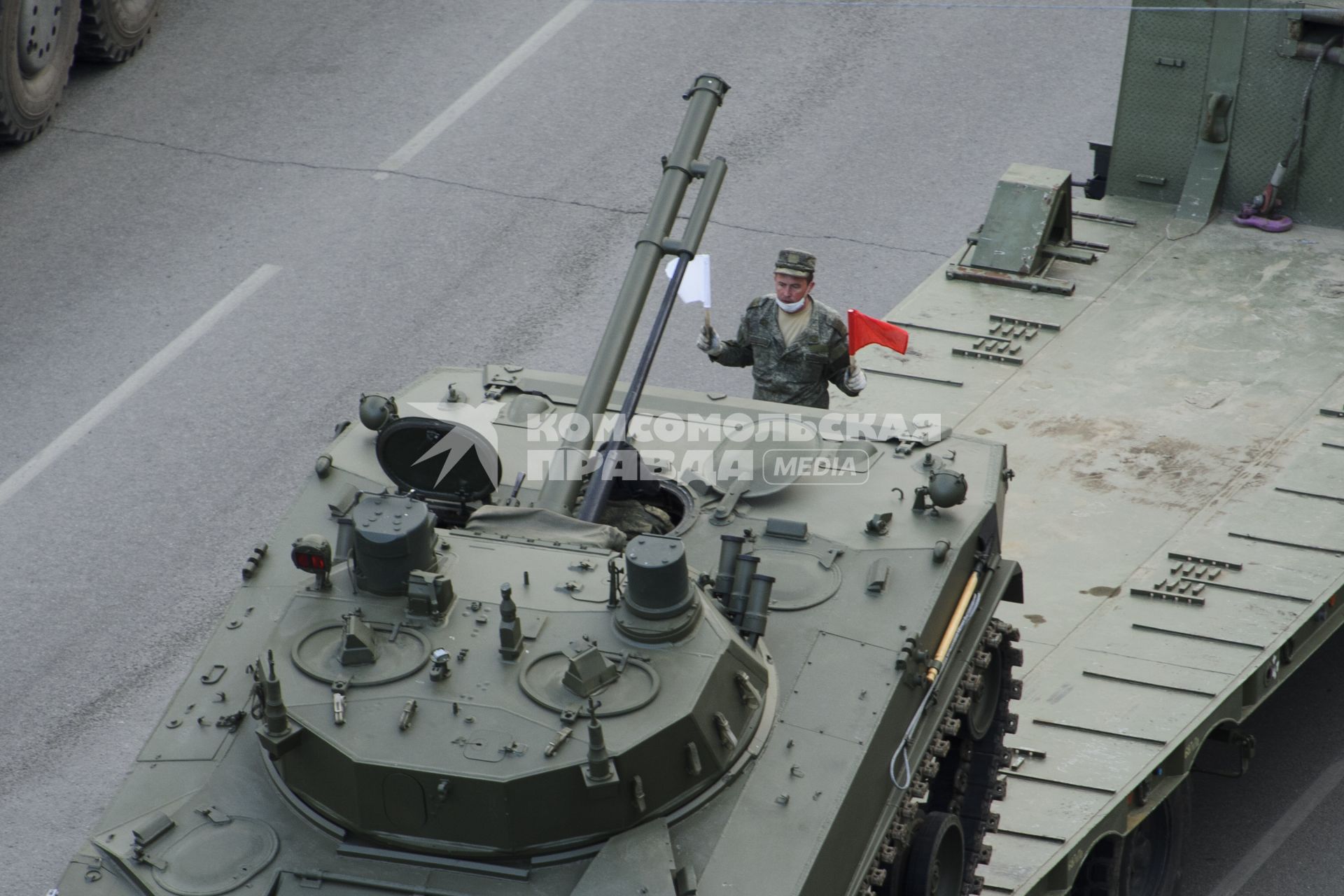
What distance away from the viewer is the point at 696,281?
970 cm

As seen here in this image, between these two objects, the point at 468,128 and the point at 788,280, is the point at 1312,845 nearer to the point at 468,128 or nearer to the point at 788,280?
the point at 788,280

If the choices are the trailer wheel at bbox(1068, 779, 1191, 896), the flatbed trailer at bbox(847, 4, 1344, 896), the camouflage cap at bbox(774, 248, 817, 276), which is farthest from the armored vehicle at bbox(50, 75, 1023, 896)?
the camouflage cap at bbox(774, 248, 817, 276)

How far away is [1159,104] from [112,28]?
8.64 meters

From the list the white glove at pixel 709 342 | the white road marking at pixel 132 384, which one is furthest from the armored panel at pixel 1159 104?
the white road marking at pixel 132 384

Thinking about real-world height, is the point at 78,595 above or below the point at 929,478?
below

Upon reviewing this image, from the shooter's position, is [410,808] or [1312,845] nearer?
[410,808]

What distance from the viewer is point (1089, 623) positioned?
388 inches

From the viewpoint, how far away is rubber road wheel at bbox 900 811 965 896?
8.02m

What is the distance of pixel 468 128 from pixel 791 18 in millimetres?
3401

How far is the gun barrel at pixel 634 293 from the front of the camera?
8.61 metres

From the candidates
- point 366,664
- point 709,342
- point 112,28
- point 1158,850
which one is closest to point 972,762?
point 1158,850

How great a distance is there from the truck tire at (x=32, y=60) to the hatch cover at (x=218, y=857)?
981 cm

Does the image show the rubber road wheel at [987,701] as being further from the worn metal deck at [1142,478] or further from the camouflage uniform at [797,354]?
the camouflage uniform at [797,354]

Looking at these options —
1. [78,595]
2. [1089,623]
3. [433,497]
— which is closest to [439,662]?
[433,497]
